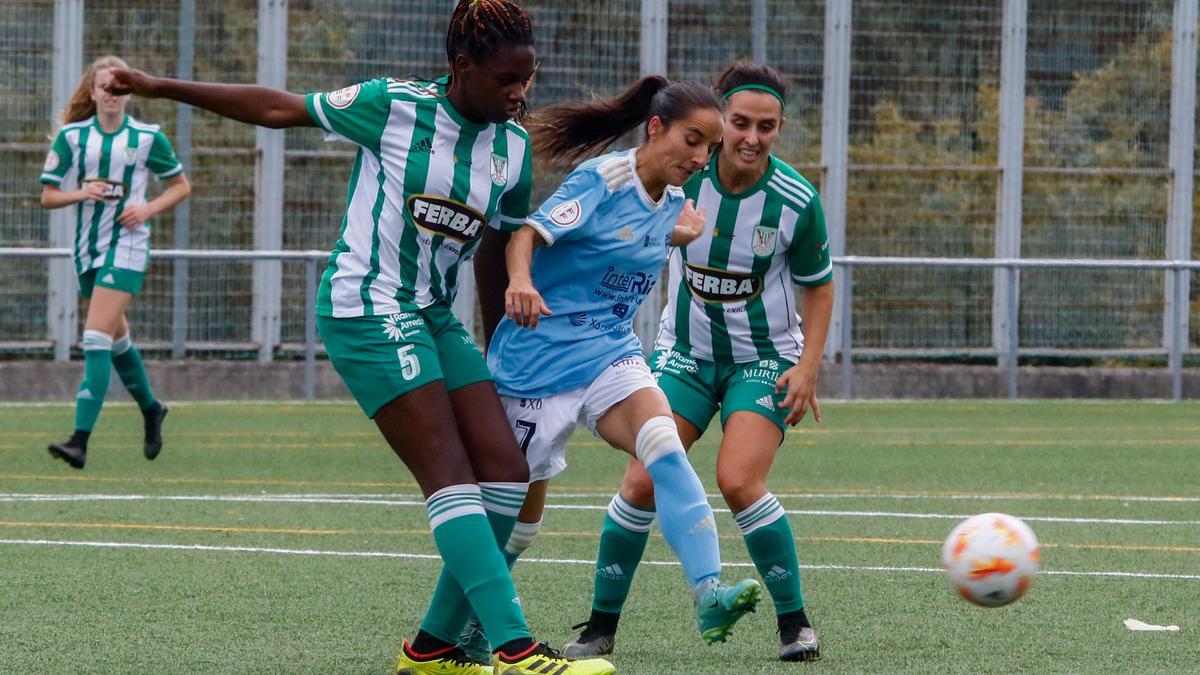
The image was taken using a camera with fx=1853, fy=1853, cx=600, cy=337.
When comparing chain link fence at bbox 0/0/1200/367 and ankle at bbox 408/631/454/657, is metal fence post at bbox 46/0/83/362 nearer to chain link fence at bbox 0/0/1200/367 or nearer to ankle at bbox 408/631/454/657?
chain link fence at bbox 0/0/1200/367

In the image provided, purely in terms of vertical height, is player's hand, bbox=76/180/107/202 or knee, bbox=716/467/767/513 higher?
player's hand, bbox=76/180/107/202

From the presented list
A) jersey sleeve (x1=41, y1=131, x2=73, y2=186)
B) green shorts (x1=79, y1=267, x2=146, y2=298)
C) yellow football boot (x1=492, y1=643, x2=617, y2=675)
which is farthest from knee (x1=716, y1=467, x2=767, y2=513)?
jersey sleeve (x1=41, y1=131, x2=73, y2=186)

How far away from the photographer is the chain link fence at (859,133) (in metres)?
18.1

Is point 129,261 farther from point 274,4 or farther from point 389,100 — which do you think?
point 274,4

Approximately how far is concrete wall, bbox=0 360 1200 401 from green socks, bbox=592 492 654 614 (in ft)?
36.5

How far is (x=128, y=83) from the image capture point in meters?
4.77

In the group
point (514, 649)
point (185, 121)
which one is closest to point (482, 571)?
point (514, 649)

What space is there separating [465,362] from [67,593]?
80.4 inches

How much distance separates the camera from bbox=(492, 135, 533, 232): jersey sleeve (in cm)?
496

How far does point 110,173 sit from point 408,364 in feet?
22.9

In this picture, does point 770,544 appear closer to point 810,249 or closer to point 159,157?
point 810,249

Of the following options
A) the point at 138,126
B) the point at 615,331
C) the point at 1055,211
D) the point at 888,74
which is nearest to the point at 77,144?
the point at 138,126

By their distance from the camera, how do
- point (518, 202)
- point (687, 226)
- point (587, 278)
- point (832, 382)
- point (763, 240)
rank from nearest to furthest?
point (518, 202), point (587, 278), point (687, 226), point (763, 240), point (832, 382)

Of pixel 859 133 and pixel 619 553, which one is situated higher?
pixel 859 133
